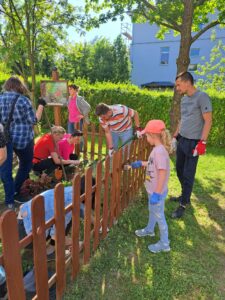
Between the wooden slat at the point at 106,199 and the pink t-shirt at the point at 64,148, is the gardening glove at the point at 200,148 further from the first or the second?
the pink t-shirt at the point at 64,148

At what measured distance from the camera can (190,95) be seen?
12.6ft

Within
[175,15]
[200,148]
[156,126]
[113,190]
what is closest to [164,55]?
[175,15]

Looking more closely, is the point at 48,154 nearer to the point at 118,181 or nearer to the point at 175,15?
the point at 118,181

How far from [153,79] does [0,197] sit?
26413mm

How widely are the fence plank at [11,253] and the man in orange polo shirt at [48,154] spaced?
132 inches

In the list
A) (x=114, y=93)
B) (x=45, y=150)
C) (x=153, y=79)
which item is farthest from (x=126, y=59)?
(x=45, y=150)

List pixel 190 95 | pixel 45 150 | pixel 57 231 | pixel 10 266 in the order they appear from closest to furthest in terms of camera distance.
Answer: pixel 10 266
pixel 57 231
pixel 190 95
pixel 45 150

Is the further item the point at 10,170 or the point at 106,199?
the point at 10,170

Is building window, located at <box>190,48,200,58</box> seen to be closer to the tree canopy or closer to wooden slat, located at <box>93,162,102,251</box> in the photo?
the tree canopy

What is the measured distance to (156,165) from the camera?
2953mm

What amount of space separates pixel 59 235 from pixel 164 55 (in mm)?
27753

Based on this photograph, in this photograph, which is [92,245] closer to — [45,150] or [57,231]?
[57,231]

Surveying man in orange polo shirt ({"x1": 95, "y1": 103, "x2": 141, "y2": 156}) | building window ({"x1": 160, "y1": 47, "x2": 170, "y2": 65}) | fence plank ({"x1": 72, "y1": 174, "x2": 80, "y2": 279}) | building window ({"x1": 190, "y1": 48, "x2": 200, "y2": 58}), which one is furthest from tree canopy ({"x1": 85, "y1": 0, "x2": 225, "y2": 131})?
building window ({"x1": 160, "y1": 47, "x2": 170, "y2": 65})

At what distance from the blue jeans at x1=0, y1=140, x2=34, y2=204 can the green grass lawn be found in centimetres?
158
